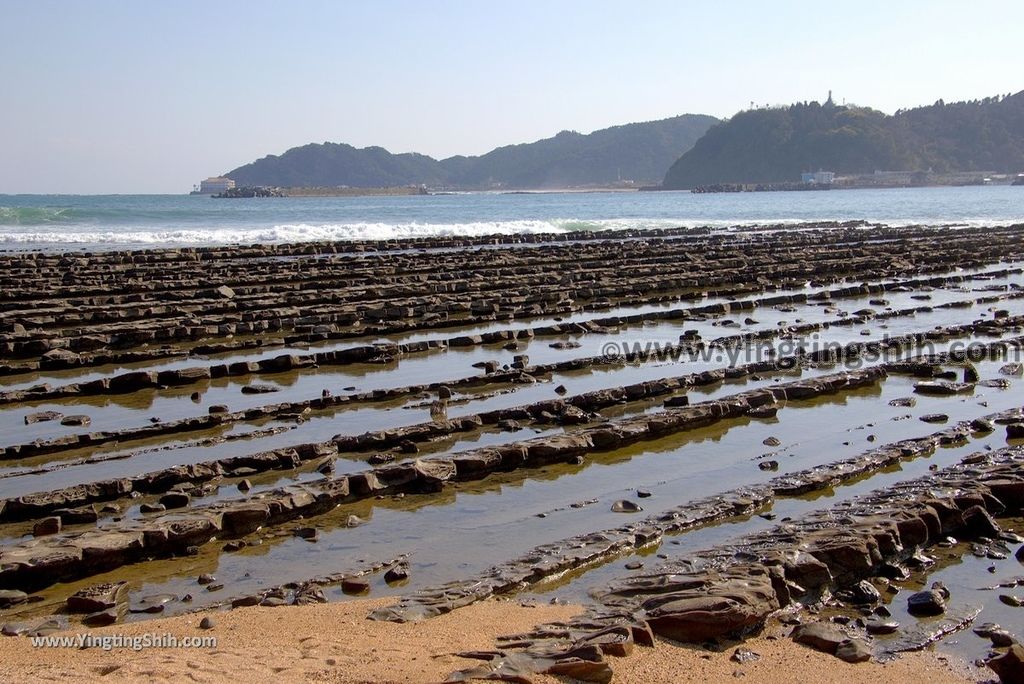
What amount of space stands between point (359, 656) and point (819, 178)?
17953cm

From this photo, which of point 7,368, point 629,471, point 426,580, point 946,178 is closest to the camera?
point 426,580

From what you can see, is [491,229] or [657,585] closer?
[657,585]

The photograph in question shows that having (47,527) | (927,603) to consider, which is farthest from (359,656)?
(47,527)

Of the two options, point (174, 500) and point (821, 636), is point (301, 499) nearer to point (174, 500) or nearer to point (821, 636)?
point (174, 500)

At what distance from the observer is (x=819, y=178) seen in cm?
17388

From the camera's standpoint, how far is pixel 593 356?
53.3 feet

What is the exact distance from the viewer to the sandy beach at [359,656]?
537cm

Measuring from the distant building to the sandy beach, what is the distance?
173 meters

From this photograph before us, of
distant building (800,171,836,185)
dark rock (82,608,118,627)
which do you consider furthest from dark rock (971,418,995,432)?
distant building (800,171,836,185)

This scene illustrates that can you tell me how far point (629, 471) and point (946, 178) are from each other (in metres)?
188

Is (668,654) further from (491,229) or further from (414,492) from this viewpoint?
(491,229)

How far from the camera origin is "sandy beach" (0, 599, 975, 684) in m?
5.37

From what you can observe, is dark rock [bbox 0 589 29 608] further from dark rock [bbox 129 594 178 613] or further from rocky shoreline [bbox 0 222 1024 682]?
dark rock [bbox 129 594 178 613]

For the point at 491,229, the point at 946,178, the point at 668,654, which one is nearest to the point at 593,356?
the point at 668,654
